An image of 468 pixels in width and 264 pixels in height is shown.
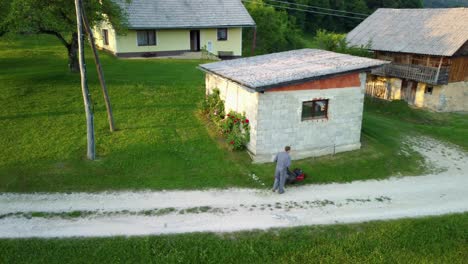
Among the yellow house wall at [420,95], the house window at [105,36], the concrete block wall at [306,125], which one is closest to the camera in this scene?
the concrete block wall at [306,125]

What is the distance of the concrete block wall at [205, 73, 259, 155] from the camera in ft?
51.7

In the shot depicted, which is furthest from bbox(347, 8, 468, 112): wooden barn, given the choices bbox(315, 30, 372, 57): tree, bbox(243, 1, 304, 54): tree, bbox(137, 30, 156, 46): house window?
bbox(137, 30, 156, 46): house window

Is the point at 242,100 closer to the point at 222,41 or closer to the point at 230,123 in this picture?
the point at 230,123

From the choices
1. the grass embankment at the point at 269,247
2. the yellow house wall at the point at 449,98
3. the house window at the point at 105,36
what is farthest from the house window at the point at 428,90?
the house window at the point at 105,36

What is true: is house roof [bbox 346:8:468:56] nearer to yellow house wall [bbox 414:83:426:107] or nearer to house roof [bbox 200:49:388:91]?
yellow house wall [bbox 414:83:426:107]

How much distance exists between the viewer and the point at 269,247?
424 inches

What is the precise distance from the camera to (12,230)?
11.1 meters

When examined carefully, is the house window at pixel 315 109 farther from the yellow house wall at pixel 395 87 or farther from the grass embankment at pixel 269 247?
the yellow house wall at pixel 395 87

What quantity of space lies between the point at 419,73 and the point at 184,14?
20730 millimetres

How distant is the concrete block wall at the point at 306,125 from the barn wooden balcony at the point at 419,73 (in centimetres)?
1601

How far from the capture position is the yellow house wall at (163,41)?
34.5 m

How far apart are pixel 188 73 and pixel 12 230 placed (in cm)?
1900

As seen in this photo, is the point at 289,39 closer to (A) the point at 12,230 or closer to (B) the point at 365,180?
(B) the point at 365,180

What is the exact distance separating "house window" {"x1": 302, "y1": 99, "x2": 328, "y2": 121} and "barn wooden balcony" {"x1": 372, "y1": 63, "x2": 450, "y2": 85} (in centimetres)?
1687
